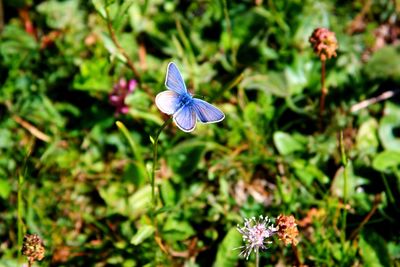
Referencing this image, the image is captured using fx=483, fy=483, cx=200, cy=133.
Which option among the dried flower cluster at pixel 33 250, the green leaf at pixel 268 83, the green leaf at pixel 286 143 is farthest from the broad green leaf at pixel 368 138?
the dried flower cluster at pixel 33 250

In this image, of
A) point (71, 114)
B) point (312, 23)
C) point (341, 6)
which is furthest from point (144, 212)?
point (341, 6)

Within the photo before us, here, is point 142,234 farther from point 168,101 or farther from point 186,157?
point 168,101

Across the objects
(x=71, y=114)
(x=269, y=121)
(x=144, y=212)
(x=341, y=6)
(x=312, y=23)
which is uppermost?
(x=341, y=6)

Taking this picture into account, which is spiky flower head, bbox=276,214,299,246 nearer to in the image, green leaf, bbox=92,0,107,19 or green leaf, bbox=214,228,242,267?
green leaf, bbox=214,228,242,267

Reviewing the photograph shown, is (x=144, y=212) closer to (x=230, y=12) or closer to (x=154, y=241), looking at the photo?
(x=154, y=241)

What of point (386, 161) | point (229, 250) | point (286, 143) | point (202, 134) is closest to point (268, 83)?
point (286, 143)

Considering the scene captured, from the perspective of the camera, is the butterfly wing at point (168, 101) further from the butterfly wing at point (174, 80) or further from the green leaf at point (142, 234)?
the green leaf at point (142, 234)
